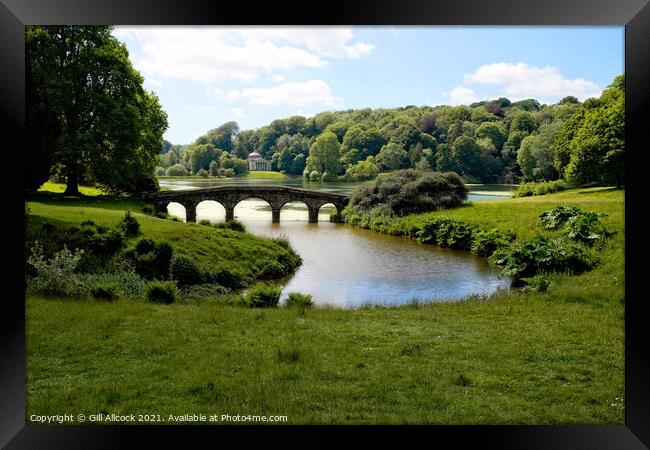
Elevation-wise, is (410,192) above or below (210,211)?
above

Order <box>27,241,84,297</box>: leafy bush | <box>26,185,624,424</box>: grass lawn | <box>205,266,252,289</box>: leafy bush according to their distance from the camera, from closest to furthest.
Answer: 1. <box>26,185,624,424</box>: grass lawn
2. <box>27,241,84,297</box>: leafy bush
3. <box>205,266,252,289</box>: leafy bush

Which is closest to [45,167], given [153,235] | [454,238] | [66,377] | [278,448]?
[153,235]

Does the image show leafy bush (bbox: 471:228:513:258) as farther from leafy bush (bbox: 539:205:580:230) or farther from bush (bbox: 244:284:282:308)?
bush (bbox: 244:284:282:308)

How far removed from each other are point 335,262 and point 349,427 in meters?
7.78

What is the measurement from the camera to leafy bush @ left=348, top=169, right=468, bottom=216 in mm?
12749

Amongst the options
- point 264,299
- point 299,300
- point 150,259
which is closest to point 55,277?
point 150,259

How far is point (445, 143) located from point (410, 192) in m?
4.52

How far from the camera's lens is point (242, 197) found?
14.0 meters

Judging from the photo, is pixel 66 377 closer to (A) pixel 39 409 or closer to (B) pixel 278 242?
(A) pixel 39 409

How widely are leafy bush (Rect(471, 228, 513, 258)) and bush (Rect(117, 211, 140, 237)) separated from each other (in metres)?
9.84

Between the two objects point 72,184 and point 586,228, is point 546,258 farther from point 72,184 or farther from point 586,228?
point 72,184

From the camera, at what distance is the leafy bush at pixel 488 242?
1409 centimetres

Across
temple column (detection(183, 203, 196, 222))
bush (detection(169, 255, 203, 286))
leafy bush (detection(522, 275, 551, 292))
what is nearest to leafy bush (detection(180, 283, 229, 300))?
bush (detection(169, 255, 203, 286))
